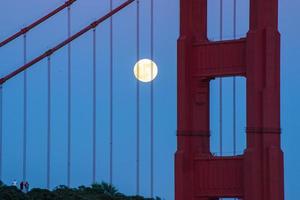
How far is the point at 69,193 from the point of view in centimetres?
3216

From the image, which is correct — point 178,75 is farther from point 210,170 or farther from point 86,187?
point 86,187

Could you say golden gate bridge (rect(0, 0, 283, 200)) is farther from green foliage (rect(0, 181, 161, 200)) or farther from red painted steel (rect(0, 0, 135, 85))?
green foliage (rect(0, 181, 161, 200))

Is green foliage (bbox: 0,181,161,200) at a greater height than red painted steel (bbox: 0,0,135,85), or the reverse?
red painted steel (bbox: 0,0,135,85)

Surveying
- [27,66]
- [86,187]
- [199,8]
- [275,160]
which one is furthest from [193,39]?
[86,187]

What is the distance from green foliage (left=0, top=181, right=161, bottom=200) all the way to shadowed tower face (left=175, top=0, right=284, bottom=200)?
46.2 ft

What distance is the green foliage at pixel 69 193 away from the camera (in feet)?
91.0

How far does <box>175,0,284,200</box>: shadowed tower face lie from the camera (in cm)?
1284

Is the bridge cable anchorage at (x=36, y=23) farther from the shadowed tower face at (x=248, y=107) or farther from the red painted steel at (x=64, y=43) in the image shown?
the shadowed tower face at (x=248, y=107)

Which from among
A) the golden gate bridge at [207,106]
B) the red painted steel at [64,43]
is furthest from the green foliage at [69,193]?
the golden gate bridge at [207,106]

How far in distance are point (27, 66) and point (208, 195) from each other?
28.3 ft

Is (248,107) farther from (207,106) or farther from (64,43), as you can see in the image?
Result: (64,43)

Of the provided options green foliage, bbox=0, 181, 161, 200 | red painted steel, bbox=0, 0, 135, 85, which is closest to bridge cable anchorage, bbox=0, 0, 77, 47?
red painted steel, bbox=0, 0, 135, 85

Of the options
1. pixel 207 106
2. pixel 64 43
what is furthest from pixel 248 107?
pixel 64 43

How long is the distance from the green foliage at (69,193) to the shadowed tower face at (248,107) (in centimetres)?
1409
